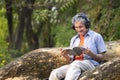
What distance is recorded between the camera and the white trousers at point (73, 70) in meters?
6.24

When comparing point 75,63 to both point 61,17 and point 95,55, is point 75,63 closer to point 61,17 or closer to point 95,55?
point 95,55

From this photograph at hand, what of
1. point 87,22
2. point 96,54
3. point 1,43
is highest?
point 87,22

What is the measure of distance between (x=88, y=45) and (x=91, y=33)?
0.19 metres

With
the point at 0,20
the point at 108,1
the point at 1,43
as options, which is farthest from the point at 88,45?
the point at 0,20

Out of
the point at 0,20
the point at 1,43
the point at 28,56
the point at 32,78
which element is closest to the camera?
the point at 32,78

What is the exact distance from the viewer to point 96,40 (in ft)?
21.9

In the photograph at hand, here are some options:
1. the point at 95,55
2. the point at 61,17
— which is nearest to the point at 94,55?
the point at 95,55

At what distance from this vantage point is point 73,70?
6.28 m

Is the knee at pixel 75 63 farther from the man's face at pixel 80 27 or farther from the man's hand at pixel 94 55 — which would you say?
the man's face at pixel 80 27

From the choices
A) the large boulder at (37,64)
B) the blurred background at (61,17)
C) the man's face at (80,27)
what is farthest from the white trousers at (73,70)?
the blurred background at (61,17)

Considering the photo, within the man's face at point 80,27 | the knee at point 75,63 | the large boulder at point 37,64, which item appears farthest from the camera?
the large boulder at point 37,64

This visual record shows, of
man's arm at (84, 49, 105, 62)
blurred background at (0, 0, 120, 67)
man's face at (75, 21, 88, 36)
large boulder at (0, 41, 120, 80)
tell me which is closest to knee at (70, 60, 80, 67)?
man's arm at (84, 49, 105, 62)

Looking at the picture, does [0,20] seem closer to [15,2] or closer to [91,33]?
[15,2]

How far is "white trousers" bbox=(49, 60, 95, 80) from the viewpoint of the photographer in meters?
6.24
